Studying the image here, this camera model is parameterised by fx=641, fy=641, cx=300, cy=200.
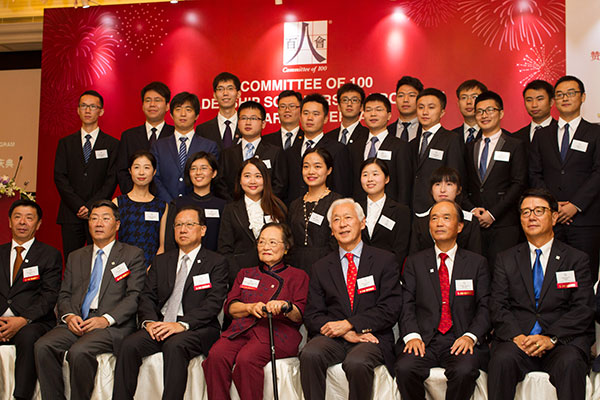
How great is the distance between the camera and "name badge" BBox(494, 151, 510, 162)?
4953 mm

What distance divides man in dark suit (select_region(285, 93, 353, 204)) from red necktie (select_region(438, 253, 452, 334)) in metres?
1.40

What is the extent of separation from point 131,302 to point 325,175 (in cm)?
170

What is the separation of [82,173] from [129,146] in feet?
1.57

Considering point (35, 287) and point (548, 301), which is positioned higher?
point (548, 301)

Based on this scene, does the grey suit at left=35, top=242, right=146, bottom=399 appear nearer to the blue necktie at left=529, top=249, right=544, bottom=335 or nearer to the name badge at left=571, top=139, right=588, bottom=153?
the blue necktie at left=529, top=249, right=544, bottom=335

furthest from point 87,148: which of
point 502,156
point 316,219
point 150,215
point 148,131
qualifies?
point 502,156

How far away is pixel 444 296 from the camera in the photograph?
4.05 m

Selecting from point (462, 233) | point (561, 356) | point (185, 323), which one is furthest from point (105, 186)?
point (561, 356)

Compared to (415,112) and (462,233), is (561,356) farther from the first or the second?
(415,112)

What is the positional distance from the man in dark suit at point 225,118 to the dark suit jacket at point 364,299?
2188 mm

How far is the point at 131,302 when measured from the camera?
4.52 metres

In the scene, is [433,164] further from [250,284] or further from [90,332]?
[90,332]

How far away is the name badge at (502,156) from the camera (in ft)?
16.3

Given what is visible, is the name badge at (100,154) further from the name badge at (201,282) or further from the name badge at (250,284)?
the name badge at (250,284)
